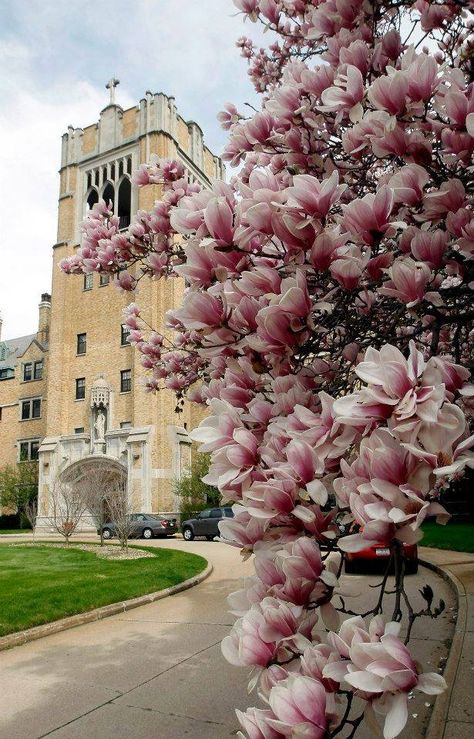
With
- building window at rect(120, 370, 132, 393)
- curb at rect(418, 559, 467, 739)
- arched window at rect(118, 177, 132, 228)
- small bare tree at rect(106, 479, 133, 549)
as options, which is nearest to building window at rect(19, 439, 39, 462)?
building window at rect(120, 370, 132, 393)

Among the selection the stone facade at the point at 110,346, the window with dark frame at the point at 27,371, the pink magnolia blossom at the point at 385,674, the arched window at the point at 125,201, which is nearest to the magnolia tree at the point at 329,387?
the pink magnolia blossom at the point at 385,674

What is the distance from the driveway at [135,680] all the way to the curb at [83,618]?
0.50 ft

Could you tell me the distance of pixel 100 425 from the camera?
3278 cm

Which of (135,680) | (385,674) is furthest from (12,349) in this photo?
(385,674)

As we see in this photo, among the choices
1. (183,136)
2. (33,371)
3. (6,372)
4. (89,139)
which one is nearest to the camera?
(183,136)

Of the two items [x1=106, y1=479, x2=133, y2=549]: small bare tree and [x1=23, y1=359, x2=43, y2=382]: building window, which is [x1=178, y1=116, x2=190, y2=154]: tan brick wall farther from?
[x1=106, y1=479, x2=133, y2=549]: small bare tree

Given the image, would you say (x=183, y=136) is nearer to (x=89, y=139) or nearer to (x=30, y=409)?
(x=89, y=139)

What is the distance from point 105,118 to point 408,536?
135 feet

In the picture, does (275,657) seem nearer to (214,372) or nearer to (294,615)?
(294,615)

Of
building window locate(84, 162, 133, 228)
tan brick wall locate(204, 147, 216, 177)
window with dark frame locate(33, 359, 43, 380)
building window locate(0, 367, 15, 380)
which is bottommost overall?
window with dark frame locate(33, 359, 43, 380)

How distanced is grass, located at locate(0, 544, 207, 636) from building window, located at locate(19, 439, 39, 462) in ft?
78.2

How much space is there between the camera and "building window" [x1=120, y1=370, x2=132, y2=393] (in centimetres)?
3306

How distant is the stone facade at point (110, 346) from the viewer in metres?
31.1

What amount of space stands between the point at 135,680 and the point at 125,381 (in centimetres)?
2920
